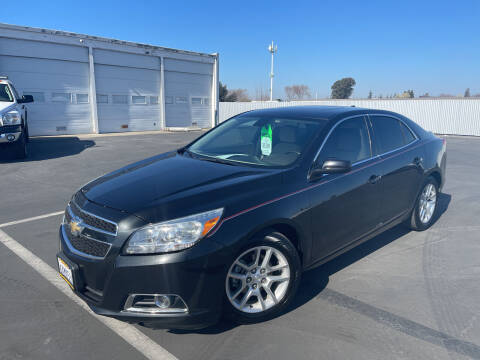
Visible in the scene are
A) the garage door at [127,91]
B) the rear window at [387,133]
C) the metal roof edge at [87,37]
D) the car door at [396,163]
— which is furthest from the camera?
the garage door at [127,91]

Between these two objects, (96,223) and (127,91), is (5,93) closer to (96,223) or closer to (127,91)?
(96,223)

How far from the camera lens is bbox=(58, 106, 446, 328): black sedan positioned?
8.09ft

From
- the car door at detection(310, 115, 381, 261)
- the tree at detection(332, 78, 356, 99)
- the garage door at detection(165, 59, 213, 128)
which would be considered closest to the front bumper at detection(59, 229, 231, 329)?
the car door at detection(310, 115, 381, 261)

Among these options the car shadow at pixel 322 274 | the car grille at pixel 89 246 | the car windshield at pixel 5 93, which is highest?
the car windshield at pixel 5 93

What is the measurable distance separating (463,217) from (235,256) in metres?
4.58

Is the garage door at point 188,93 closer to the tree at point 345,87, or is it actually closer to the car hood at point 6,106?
the car hood at point 6,106

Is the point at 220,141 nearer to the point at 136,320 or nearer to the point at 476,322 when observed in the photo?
the point at 136,320

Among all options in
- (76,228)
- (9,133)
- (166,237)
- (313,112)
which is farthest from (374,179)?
(9,133)

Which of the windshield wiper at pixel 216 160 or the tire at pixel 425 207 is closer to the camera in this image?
the windshield wiper at pixel 216 160

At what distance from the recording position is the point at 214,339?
2.71 meters

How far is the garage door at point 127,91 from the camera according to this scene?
2053 centimetres

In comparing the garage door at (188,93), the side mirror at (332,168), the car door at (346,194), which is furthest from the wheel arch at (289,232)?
the garage door at (188,93)

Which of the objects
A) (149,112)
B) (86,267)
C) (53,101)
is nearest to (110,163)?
(86,267)

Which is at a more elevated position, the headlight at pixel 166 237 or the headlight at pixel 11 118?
the headlight at pixel 11 118
